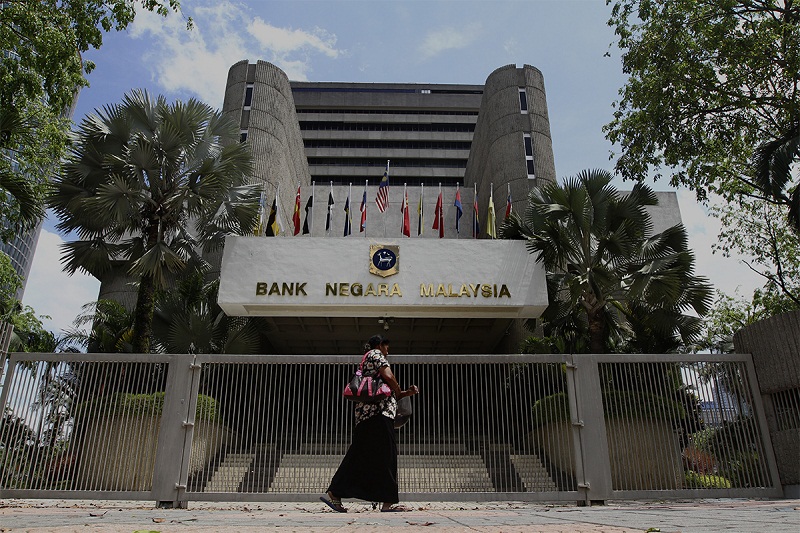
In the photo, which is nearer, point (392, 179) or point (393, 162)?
point (392, 179)

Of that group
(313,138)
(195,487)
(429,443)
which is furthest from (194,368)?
(313,138)

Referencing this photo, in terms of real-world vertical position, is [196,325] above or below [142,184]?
below

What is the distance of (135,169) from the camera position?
517 inches

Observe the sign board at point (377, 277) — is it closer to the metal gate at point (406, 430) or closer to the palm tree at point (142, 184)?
the palm tree at point (142, 184)

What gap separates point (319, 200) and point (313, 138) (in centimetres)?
3908

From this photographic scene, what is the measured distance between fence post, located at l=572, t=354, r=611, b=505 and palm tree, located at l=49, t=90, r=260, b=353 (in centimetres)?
883

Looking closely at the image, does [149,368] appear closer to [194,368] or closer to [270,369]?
[194,368]

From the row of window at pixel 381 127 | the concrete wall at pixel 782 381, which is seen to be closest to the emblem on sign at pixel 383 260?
the concrete wall at pixel 782 381

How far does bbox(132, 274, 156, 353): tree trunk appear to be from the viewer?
1234cm

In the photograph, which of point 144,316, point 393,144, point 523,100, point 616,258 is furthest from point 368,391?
point 393,144

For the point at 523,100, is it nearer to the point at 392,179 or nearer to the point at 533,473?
the point at 533,473

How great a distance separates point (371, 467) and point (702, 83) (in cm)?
1152

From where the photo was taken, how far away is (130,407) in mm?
7957

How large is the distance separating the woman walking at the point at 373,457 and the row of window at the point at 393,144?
197 feet
